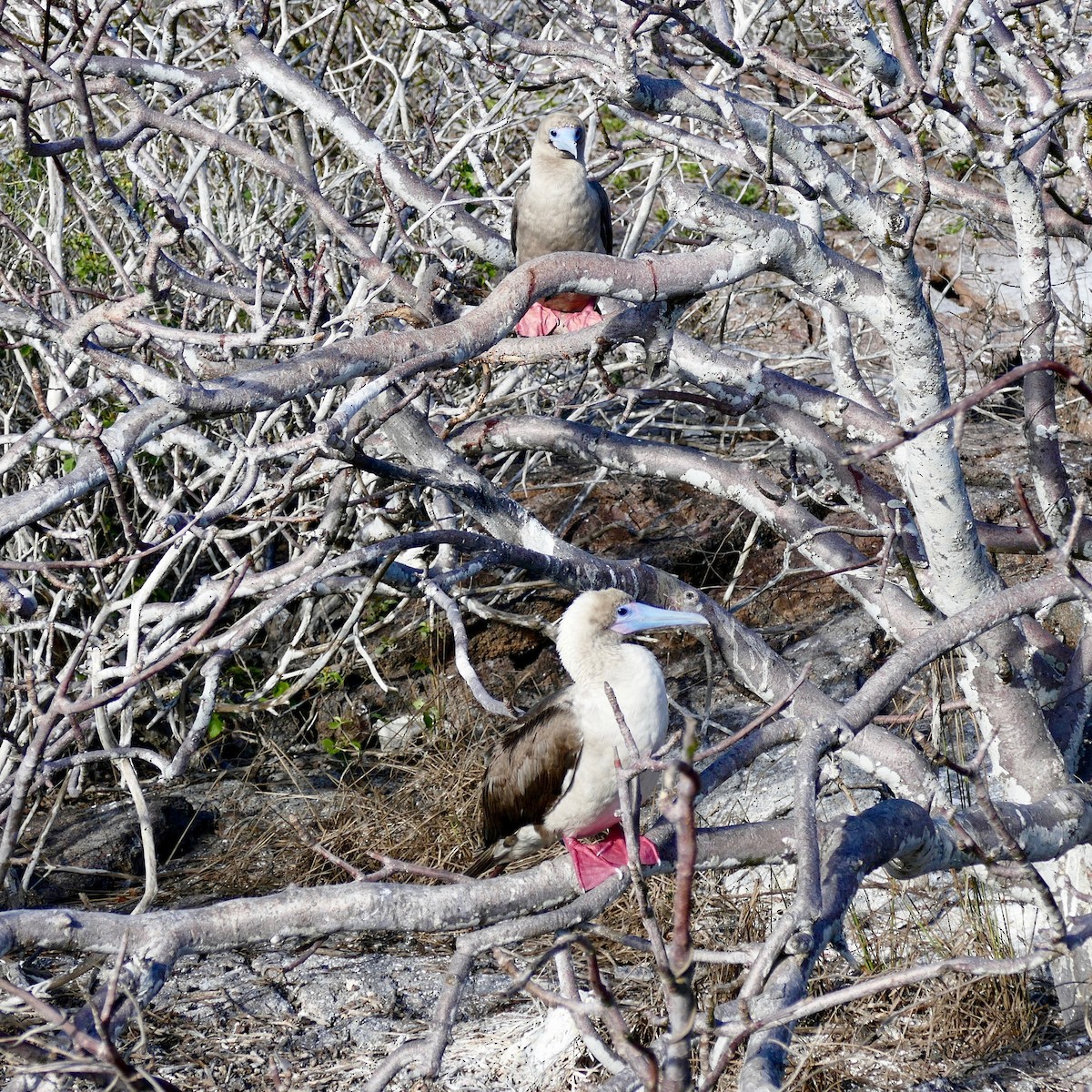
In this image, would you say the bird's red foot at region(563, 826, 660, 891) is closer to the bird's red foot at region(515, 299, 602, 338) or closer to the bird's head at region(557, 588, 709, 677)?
the bird's head at region(557, 588, 709, 677)

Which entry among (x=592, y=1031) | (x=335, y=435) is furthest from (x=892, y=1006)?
(x=335, y=435)

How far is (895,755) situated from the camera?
3148mm

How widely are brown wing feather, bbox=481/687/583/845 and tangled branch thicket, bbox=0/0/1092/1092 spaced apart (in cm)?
33

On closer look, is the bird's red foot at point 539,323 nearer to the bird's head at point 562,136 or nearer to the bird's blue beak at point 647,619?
the bird's head at point 562,136

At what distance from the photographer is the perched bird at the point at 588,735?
301 cm

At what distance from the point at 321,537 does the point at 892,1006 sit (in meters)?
2.07

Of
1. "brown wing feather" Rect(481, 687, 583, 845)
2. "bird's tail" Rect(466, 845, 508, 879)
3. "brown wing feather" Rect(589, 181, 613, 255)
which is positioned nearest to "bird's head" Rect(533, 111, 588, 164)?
"brown wing feather" Rect(589, 181, 613, 255)

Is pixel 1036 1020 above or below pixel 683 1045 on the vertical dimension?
below

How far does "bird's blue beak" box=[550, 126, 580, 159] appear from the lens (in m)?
4.84

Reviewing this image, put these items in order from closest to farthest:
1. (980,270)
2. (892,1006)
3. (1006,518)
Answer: (892,1006) → (1006,518) → (980,270)

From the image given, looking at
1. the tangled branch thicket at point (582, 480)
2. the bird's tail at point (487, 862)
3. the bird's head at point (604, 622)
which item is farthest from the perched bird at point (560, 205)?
the bird's tail at point (487, 862)

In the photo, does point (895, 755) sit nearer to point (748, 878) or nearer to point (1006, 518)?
point (748, 878)

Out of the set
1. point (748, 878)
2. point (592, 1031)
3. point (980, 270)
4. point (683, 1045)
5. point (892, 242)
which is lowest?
point (748, 878)

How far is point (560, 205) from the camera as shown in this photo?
4.72 meters
